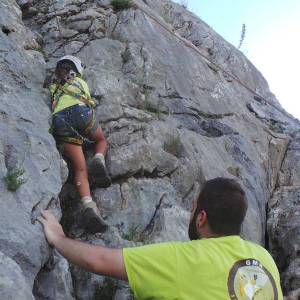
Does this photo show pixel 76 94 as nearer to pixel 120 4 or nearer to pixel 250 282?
pixel 120 4

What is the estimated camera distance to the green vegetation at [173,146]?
9047 mm

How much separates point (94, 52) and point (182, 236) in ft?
15.3

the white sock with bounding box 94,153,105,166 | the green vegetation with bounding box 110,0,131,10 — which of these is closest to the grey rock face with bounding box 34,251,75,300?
the white sock with bounding box 94,153,105,166

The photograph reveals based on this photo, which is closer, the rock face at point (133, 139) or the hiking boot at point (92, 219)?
the rock face at point (133, 139)

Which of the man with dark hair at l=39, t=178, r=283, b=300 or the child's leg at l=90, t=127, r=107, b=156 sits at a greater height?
the man with dark hair at l=39, t=178, r=283, b=300

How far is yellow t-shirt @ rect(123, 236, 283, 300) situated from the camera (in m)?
3.72

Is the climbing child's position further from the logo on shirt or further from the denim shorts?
the logo on shirt

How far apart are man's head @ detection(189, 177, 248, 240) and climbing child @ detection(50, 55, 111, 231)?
300cm

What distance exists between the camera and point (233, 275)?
12.4 ft

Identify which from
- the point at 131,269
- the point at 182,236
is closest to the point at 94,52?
the point at 182,236

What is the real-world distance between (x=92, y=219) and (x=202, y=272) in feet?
10.6

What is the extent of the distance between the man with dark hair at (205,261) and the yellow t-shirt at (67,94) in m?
3.92

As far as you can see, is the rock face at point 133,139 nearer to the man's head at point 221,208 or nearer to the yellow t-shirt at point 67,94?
the yellow t-shirt at point 67,94

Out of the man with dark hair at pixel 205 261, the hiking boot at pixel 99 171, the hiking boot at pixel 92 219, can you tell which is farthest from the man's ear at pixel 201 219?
the hiking boot at pixel 99 171
